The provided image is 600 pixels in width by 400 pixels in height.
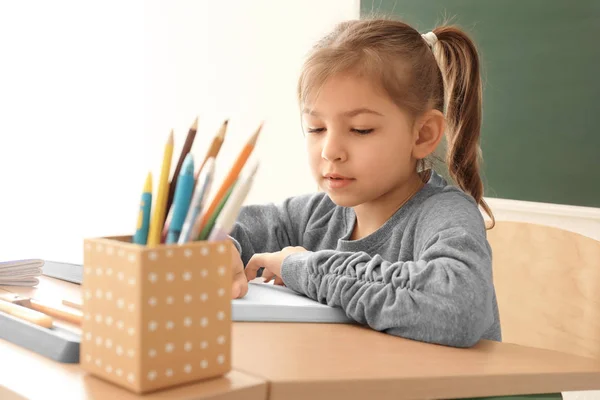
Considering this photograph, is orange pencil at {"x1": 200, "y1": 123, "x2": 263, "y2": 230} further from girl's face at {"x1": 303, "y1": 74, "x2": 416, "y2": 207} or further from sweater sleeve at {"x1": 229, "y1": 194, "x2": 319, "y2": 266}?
sweater sleeve at {"x1": 229, "y1": 194, "x2": 319, "y2": 266}

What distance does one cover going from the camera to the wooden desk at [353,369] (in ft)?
2.24

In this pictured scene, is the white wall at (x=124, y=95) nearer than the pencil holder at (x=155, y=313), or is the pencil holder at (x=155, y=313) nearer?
the pencil holder at (x=155, y=313)

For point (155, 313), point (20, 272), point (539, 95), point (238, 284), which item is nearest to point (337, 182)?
point (238, 284)

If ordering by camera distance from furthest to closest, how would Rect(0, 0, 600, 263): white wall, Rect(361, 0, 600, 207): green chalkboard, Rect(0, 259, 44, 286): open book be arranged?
Rect(0, 0, 600, 263): white wall < Rect(361, 0, 600, 207): green chalkboard < Rect(0, 259, 44, 286): open book

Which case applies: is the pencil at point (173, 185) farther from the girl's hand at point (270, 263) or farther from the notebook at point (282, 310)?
the girl's hand at point (270, 263)

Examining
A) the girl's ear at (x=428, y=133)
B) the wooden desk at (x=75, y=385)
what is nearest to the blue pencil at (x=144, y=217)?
the wooden desk at (x=75, y=385)

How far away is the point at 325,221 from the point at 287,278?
36 cm

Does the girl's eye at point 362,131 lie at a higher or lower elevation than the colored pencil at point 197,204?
higher

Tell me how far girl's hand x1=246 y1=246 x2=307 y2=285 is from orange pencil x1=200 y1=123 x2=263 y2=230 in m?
0.47

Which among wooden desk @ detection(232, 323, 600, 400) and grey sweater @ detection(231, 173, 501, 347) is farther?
grey sweater @ detection(231, 173, 501, 347)

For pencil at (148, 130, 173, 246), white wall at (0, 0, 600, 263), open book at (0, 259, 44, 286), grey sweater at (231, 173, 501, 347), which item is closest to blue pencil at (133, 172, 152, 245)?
pencil at (148, 130, 173, 246)

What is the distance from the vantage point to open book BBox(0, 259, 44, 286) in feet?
3.58

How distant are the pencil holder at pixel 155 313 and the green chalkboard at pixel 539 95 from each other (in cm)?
149

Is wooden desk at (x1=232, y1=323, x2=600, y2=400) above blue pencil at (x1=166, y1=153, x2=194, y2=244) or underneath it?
underneath
